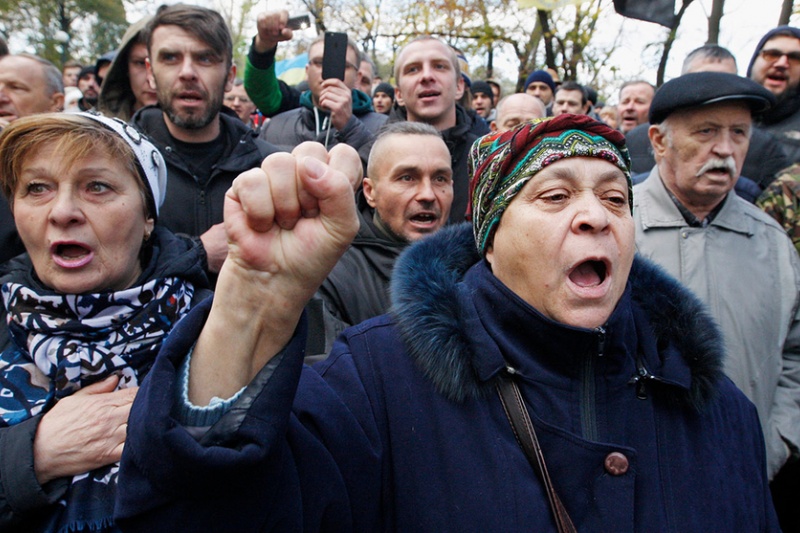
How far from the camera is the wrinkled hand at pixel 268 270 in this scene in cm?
112

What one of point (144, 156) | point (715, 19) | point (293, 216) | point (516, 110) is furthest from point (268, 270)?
point (715, 19)

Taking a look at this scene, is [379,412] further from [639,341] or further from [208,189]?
[208,189]

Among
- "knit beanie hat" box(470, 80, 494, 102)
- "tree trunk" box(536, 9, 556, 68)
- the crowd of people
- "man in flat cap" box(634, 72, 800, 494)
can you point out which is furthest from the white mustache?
"tree trunk" box(536, 9, 556, 68)

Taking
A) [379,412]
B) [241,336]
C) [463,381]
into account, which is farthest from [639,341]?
[241,336]

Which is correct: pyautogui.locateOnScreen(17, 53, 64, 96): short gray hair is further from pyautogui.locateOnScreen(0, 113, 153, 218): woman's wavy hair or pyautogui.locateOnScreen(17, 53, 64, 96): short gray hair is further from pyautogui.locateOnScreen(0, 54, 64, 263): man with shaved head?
pyautogui.locateOnScreen(0, 113, 153, 218): woman's wavy hair

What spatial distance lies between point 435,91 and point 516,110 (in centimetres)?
96

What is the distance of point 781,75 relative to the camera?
385cm

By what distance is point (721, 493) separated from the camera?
148 centimetres

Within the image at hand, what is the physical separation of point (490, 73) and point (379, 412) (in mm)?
18410

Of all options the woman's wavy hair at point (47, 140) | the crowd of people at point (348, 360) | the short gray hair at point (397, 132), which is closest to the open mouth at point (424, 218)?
the short gray hair at point (397, 132)

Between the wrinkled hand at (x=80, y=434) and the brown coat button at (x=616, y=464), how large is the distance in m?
1.23

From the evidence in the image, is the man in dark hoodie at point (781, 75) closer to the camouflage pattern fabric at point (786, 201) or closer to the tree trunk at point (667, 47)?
the camouflage pattern fabric at point (786, 201)

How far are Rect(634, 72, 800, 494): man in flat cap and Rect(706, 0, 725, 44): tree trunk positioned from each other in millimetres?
9064

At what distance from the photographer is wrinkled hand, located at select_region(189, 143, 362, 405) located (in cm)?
112
